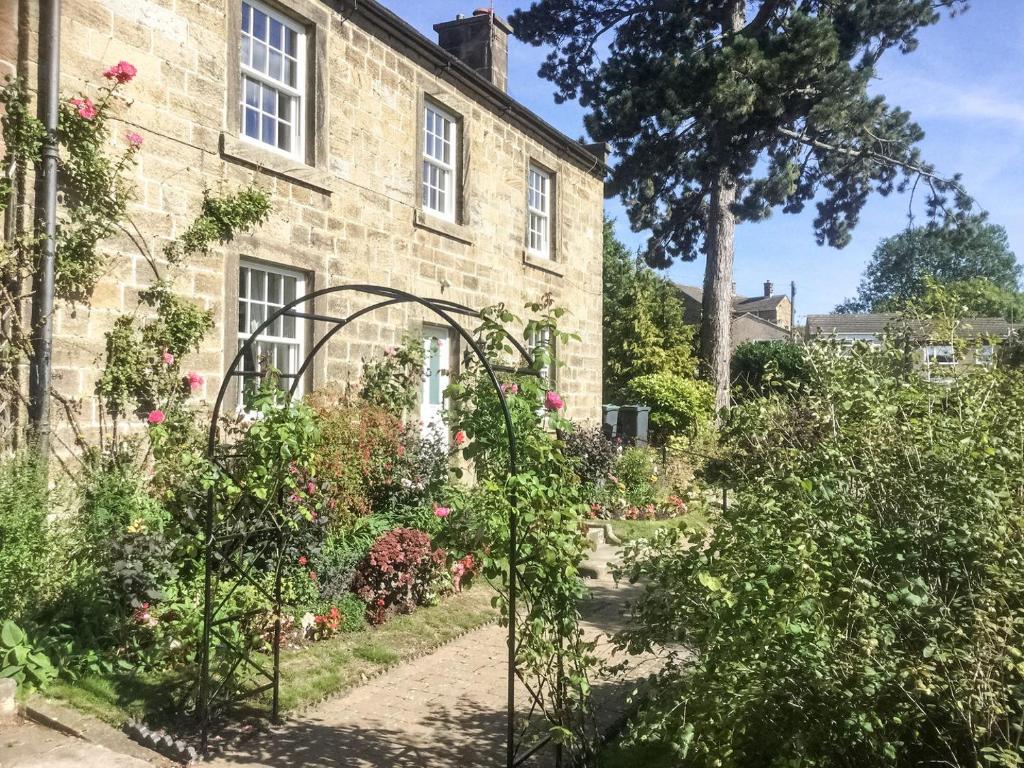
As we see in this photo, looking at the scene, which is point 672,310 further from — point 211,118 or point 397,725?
point 397,725

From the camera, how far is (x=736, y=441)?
5000mm

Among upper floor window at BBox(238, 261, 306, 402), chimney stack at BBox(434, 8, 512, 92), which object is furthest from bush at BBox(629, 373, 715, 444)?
upper floor window at BBox(238, 261, 306, 402)

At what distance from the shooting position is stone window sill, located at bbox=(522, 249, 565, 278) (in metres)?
13.1

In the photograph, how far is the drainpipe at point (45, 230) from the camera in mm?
6148

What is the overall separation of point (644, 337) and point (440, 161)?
41.6 ft

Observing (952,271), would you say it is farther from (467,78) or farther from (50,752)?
(50,752)

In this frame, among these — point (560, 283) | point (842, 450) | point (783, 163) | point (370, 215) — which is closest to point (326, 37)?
point (370, 215)

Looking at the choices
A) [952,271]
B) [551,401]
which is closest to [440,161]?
[551,401]

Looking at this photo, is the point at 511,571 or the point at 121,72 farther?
the point at 121,72

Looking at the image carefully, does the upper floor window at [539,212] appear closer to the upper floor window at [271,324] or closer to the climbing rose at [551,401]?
the upper floor window at [271,324]

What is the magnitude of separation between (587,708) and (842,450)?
1780 millimetres

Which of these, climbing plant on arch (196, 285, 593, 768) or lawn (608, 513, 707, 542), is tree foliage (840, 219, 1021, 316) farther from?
climbing plant on arch (196, 285, 593, 768)

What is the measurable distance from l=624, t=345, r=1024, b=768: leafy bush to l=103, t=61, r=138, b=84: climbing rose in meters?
5.84

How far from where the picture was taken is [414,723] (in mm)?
4984
